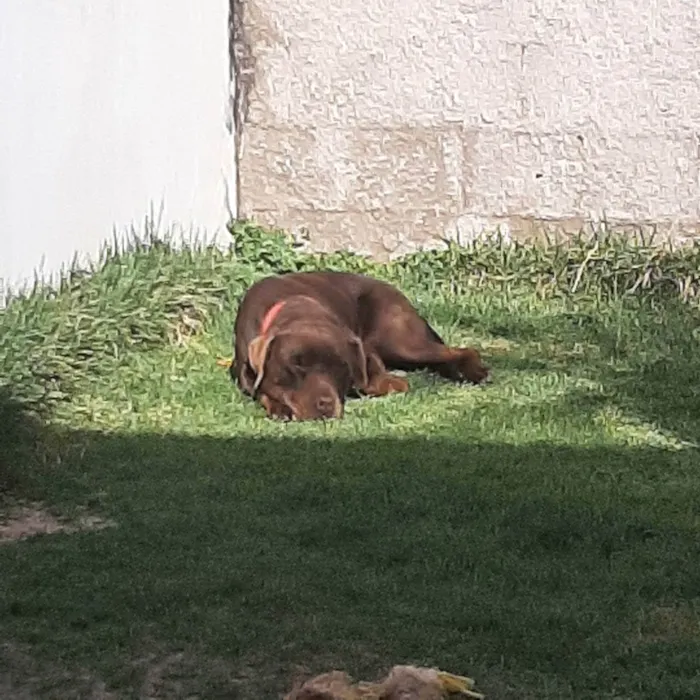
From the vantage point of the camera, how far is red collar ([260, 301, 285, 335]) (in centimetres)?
641

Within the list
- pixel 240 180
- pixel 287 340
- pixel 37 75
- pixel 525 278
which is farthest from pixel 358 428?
pixel 240 180

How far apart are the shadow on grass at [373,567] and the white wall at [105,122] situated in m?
1.84

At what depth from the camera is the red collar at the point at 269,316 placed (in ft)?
21.0

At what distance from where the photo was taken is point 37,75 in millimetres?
6930

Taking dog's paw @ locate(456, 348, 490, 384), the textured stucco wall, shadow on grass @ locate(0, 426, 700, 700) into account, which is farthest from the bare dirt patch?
the textured stucco wall

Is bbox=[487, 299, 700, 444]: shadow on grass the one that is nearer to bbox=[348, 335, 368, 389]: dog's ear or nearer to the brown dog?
the brown dog

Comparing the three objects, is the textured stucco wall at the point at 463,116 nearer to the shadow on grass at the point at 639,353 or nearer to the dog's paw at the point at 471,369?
the shadow on grass at the point at 639,353

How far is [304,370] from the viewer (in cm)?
609

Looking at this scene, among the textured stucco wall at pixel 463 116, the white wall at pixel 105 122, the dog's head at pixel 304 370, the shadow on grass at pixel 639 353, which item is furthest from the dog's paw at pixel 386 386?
the textured stucco wall at pixel 463 116

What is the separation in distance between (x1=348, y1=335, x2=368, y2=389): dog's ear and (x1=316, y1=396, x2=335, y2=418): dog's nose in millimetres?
327

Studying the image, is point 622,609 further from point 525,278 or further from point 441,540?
point 525,278

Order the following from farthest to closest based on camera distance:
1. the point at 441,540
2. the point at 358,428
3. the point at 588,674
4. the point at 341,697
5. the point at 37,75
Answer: the point at 37,75
the point at 358,428
the point at 441,540
the point at 588,674
the point at 341,697

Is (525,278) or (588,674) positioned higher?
(525,278)

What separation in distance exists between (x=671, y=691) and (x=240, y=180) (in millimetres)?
6333
